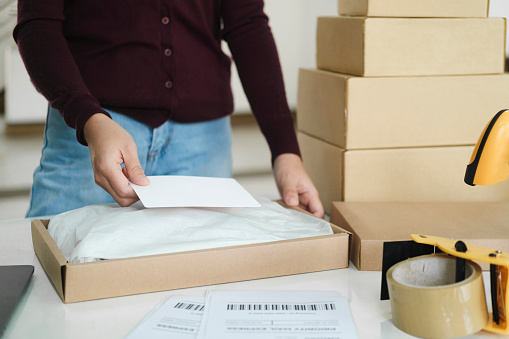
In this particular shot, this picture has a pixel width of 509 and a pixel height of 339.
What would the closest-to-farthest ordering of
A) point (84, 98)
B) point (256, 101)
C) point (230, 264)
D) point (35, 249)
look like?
point (230, 264)
point (35, 249)
point (84, 98)
point (256, 101)

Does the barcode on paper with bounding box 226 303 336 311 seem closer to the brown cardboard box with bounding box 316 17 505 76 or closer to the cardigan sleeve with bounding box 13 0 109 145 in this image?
the cardigan sleeve with bounding box 13 0 109 145

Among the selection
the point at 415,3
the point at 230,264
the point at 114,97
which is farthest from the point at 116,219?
the point at 415,3

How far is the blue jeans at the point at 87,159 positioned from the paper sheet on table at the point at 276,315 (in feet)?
1.63

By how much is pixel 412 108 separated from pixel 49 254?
0.66 metres

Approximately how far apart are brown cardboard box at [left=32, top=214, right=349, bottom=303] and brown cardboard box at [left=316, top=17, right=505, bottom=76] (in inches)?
15.8

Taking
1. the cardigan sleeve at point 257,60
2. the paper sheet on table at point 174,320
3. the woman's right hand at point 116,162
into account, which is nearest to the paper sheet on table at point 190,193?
the woman's right hand at point 116,162

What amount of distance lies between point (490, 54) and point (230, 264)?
67 centimetres

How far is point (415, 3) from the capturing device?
38.7 inches

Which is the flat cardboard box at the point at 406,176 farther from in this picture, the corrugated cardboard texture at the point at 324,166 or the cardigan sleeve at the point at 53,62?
the cardigan sleeve at the point at 53,62

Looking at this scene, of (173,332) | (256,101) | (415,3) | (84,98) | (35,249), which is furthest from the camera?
(256,101)

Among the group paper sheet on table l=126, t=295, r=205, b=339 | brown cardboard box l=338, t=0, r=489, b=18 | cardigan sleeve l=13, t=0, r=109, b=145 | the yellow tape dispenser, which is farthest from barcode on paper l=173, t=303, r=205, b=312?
brown cardboard box l=338, t=0, r=489, b=18

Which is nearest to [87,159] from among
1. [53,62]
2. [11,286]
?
[53,62]

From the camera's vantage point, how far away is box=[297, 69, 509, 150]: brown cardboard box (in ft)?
3.18

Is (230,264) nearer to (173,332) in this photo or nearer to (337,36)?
(173,332)
